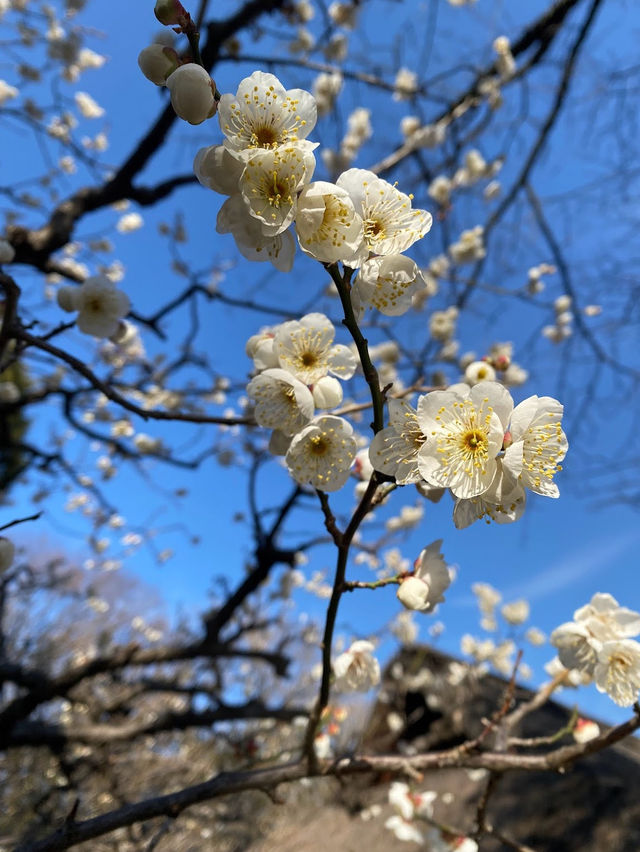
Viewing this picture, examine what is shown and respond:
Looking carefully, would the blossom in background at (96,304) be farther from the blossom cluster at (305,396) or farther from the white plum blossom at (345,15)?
the white plum blossom at (345,15)

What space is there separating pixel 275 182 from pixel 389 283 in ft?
0.74

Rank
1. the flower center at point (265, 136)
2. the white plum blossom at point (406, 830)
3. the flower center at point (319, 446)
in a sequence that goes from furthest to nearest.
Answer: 1. the white plum blossom at point (406, 830)
2. the flower center at point (319, 446)
3. the flower center at point (265, 136)

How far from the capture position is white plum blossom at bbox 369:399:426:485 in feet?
2.26

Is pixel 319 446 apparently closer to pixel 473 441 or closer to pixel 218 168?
pixel 473 441

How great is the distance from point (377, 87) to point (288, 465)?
3167 mm

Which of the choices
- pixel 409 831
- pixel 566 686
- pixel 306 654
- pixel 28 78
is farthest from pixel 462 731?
pixel 28 78

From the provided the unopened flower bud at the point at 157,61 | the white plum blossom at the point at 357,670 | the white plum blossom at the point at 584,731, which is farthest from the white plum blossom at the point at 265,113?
the white plum blossom at the point at 584,731

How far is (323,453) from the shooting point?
0.81 m

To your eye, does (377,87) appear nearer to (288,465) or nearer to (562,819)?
(288,465)

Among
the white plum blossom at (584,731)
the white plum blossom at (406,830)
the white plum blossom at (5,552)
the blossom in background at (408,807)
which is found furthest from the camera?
the white plum blossom at (406,830)

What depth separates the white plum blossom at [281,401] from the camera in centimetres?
78

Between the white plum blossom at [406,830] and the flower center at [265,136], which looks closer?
the flower center at [265,136]

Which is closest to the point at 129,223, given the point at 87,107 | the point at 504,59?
the point at 87,107

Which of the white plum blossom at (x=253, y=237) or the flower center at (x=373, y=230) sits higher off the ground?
the flower center at (x=373, y=230)
